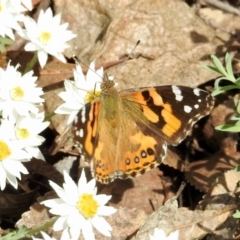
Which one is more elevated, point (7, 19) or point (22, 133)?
point (7, 19)

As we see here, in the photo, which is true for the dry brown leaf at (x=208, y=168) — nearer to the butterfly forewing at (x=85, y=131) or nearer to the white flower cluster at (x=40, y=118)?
the white flower cluster at (x=40, y=118)

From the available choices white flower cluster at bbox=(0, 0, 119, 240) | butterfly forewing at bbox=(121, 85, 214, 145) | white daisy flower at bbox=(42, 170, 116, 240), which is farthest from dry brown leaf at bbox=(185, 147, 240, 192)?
white daisy flower at bbox=(42, 170, 116, 240)

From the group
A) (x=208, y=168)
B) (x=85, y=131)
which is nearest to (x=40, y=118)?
(x=85, y=131)

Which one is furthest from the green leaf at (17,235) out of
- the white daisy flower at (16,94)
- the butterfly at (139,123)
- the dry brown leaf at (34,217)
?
the white daisy flower at (16,94)

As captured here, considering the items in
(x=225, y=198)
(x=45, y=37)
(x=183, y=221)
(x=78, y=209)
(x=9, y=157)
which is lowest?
(x=183, y=221)

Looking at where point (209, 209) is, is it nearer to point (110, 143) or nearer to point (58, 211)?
point (110, 143)

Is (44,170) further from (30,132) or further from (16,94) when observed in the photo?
(16,94)

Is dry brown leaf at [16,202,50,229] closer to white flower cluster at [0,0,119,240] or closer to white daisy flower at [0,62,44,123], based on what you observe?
white flower cluster at [0,0,119,240]
